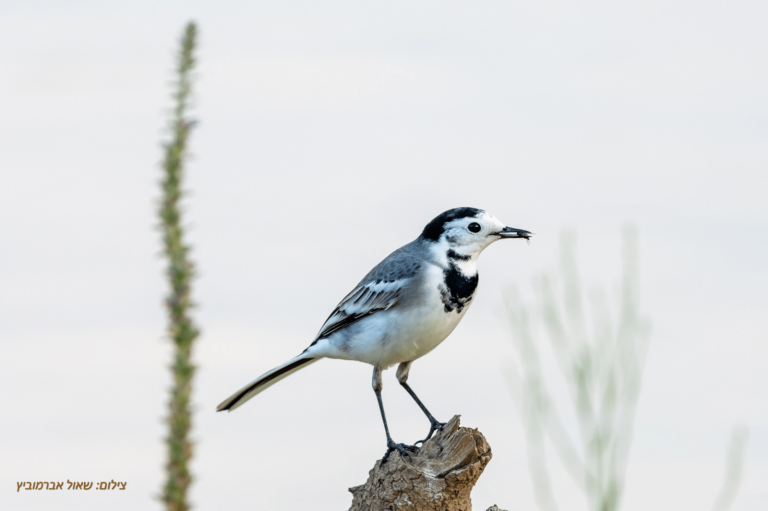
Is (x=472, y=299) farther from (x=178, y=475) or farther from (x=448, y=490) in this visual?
(x=178, y=475)

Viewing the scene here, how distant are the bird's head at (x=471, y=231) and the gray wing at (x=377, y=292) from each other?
0.33m

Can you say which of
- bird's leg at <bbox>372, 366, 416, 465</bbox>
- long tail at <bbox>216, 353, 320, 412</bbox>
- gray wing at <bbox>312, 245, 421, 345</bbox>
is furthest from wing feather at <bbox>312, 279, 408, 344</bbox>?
bird's leg at <bbox>372, 366, 416, 465</bbox>

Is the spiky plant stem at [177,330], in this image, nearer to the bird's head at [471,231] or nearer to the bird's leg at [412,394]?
the bird's head at [471,231]

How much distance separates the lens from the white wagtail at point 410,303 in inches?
253

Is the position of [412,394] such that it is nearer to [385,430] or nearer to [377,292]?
[385,430]

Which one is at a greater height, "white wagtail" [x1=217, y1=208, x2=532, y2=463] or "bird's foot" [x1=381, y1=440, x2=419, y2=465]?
"white wagtail" [x1=217, y1=208, x2=532, y2=463]

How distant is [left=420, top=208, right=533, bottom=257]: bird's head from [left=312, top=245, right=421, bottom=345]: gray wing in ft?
1.07

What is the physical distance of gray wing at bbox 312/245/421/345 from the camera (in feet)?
21.6

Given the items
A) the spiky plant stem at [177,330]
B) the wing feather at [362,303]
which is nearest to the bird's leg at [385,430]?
the wing feather at [362,303]

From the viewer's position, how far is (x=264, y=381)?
7.05m

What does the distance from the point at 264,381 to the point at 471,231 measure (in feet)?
6.97

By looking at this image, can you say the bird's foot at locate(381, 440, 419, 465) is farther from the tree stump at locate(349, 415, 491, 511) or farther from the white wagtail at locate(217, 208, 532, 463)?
the tree stump at locate(349, 415, 491, 511)

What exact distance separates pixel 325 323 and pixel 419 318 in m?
1.14

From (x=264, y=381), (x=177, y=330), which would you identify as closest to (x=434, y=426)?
(x=264, y=381)
